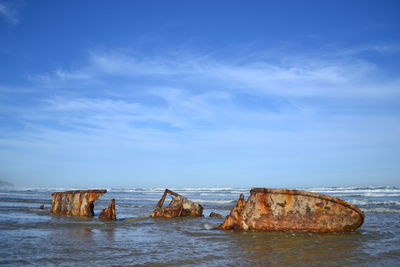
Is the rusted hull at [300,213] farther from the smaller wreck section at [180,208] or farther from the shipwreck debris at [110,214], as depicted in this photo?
the smaller wreck section at [180,208]

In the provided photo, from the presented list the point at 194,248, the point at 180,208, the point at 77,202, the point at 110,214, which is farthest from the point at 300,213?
the point at 77,202

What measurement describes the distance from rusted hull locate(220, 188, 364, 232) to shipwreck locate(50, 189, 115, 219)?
204 inches

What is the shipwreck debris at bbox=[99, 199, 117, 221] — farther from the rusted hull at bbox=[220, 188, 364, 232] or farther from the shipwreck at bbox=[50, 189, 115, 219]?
the rusted hull at bbox=[220, 188, 364, 232]

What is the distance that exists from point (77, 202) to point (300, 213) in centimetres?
759

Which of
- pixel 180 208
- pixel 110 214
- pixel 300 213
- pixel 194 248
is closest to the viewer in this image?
pixel 194 248

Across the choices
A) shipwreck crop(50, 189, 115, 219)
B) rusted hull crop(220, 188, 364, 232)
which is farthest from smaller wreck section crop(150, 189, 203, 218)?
rusted hull crop(220, 188, 364, 232)

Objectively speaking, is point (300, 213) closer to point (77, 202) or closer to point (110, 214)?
point (110, 214)

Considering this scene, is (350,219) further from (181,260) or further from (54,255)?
(54,255)

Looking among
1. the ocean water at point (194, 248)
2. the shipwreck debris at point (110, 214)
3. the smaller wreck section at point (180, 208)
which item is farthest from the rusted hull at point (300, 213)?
the smaller wreck section at point (180, 208)

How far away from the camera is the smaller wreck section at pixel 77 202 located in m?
10.8

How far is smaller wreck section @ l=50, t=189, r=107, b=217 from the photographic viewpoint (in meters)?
10.8

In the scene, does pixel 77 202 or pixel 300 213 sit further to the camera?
pixel 77 202

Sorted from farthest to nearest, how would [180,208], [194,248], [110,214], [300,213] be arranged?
[180,208] → [110,214] → [300,213] → [194,248]

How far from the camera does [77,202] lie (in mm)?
11273
